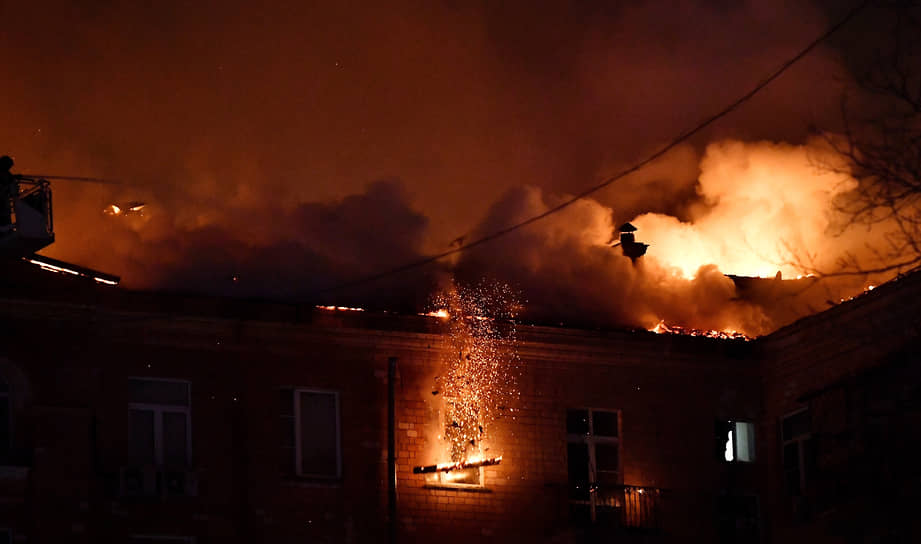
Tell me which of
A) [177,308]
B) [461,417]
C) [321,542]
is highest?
[177,308]

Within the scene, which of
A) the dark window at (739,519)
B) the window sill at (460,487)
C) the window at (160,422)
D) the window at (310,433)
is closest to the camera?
the window at (160,422)

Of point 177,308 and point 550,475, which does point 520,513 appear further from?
point 177,308

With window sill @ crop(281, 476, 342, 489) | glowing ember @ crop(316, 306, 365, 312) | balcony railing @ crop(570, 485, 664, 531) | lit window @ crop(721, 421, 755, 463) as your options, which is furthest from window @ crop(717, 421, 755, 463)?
window sill @ crop(281, 476, 342, 489)

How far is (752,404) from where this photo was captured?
112ft

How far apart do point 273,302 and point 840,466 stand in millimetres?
10331

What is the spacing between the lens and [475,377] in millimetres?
31578

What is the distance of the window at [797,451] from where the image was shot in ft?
106

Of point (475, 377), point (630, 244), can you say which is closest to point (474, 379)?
point (475, 377)

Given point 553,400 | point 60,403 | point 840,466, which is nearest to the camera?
point 60,403

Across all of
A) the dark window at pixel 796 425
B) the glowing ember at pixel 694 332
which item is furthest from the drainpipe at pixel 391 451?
the dark window at pixel 796 425

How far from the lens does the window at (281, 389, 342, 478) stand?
97.8 feet

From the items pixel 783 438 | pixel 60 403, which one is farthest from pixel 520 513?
pixel 60 403

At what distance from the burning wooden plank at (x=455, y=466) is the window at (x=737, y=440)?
528cm

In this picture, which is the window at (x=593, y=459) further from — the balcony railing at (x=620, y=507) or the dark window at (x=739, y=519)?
the dark window at (x=739, y=519)
